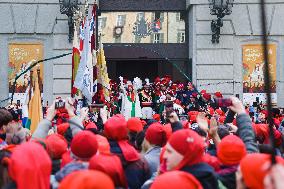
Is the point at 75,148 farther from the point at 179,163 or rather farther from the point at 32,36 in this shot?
the point at 32,36

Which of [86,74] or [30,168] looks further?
[86,74]

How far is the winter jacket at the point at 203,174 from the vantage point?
441cm

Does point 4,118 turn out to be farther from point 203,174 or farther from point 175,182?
point 175,182

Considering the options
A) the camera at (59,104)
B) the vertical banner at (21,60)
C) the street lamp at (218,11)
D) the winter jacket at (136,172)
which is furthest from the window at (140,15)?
the winter jacket at (136,172)

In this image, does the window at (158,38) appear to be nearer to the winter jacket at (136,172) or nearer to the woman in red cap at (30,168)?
the winter jacket at (136,172)

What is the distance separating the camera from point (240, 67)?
20.2 m

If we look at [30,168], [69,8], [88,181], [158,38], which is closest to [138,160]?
[30,168]

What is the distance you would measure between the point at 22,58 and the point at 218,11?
22.7ft

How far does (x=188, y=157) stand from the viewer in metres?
4.40

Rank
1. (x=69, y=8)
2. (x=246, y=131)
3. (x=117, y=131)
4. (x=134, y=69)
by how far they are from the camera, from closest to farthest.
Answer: (x=246, y=131) → (x=117, y=131) → (x=69, y=8) → (x=134, y=69)

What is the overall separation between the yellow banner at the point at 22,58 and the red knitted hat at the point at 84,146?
15.1 meters

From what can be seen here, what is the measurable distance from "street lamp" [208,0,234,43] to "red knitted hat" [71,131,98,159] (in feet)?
49.2

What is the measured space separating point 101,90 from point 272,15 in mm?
8717

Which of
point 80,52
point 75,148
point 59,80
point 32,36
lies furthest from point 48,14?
point 75,148
